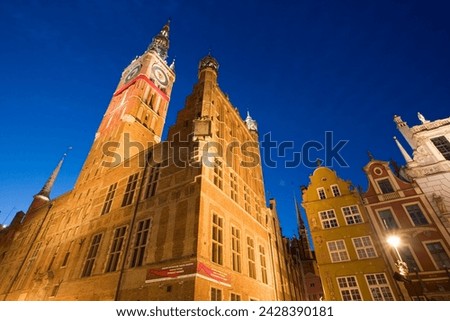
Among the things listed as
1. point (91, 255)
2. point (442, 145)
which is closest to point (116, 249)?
point (91, 255)

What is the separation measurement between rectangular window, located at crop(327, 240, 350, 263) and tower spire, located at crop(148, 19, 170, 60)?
52.4 metres

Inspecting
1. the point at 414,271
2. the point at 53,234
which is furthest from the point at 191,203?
the point at 53,234

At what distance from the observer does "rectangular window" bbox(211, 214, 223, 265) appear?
14.9 meters

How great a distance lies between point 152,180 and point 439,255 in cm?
2366

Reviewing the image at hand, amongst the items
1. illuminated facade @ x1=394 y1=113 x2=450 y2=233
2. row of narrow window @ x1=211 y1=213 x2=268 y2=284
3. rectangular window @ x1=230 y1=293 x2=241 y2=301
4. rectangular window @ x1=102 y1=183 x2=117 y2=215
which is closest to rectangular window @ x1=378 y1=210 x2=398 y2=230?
illuminated facade @ x1=394 y1=113 x2=450 y2=233

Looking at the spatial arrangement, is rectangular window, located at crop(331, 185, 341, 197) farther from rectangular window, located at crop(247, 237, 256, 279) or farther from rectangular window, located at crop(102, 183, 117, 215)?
rectangular window, located at crop(102, 183, 117, 215)

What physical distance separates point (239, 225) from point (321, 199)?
10878mm

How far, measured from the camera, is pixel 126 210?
65.4 feet

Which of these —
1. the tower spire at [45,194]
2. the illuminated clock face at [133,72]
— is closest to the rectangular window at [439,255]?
the illuminated clock face at [133,72]

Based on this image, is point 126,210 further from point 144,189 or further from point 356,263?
point 356,263

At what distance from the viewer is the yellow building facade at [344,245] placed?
1945 centimetres

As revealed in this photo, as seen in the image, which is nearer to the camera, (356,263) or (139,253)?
(139,253)

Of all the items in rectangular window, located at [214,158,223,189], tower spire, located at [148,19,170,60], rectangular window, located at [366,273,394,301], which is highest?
tower spire, located at [148,19,170,60]
